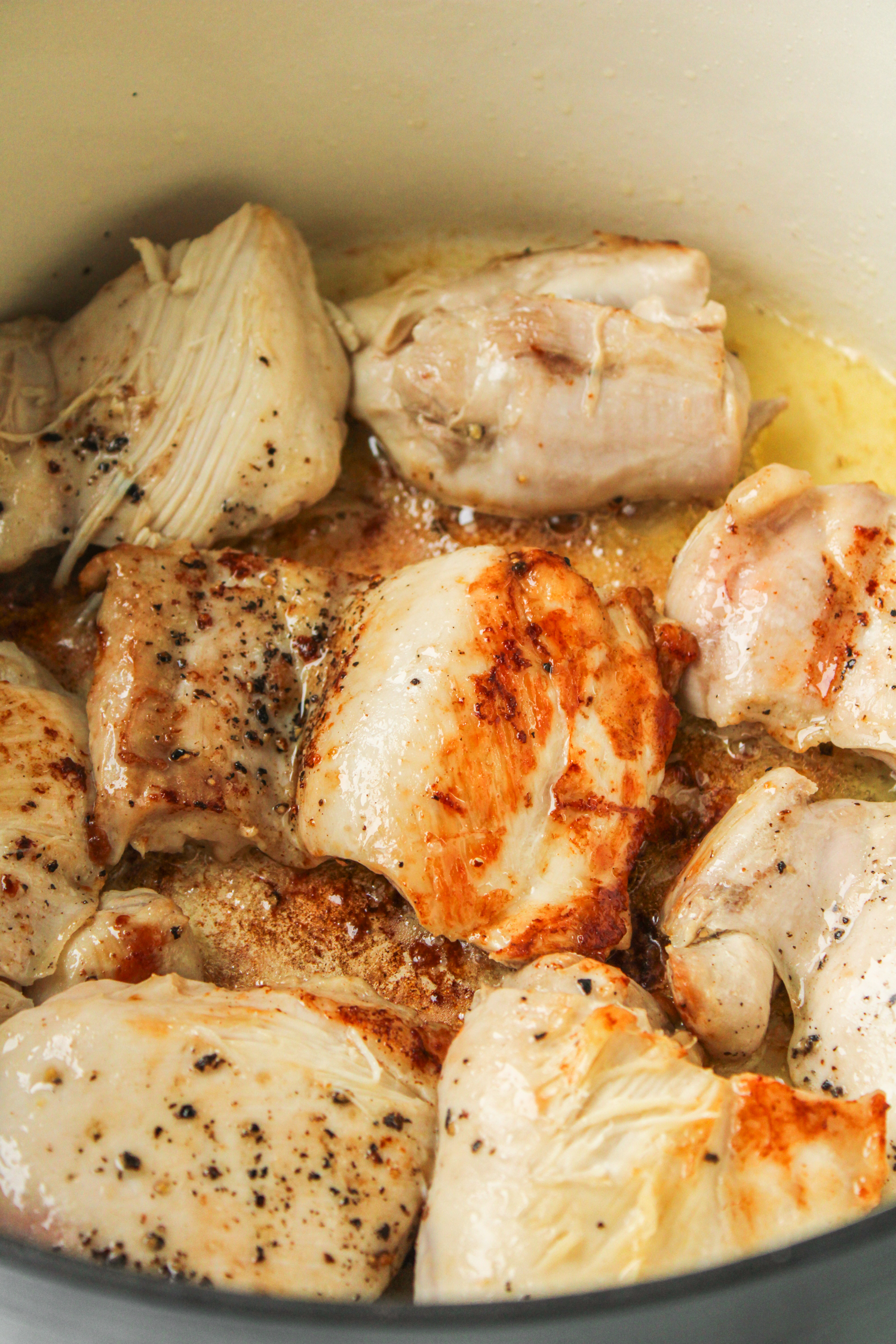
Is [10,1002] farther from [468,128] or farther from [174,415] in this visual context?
[468,128]

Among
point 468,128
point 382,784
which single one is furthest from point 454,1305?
point 468,128

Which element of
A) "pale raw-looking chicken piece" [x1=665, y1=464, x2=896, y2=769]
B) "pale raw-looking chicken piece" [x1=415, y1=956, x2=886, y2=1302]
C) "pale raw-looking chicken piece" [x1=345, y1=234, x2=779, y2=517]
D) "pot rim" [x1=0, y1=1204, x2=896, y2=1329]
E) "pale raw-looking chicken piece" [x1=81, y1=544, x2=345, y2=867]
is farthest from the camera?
"pale raw-looking chicken piece" [x1=345, y1=234, x2=779, y2=517]

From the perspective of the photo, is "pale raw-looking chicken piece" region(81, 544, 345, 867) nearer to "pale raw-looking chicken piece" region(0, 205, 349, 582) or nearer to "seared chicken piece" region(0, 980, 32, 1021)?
"pale raw-looking chicken piece" region(0, 205, 349, 582)

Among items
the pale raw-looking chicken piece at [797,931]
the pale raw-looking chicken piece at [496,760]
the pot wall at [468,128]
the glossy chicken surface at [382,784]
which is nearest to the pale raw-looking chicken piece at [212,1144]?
the glossy chicken surface at [382,784]

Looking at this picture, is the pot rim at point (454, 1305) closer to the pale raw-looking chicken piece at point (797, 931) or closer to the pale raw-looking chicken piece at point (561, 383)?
the pale raw-looking chicken piece at point (797, 931)

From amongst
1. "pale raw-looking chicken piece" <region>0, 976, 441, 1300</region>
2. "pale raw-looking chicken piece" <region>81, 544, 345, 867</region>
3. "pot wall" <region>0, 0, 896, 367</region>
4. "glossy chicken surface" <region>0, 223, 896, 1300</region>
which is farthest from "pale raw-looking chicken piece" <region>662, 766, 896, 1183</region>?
"pot wall" <region>0, 0, 896, 367</region>

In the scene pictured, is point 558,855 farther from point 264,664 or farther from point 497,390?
point 497,390

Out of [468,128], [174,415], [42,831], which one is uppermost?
[468,128]
